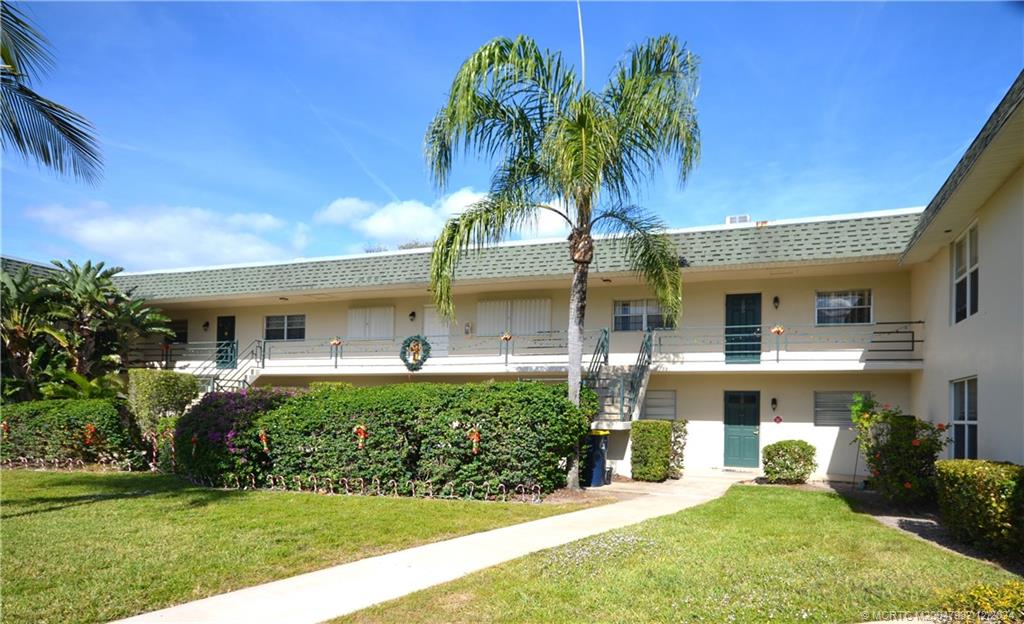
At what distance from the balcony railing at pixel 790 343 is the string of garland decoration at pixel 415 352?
22.1ft

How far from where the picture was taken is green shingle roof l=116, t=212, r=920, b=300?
56.2ft

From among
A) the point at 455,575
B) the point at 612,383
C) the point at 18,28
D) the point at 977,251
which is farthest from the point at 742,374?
the point at 18,28

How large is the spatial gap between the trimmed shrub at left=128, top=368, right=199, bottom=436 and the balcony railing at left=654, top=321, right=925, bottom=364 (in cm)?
1253

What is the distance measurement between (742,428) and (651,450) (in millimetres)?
3526

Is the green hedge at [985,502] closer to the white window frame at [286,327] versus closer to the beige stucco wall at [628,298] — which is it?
the beige stucco wall at [628,298]

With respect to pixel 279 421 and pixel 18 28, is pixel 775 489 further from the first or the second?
pixel 18 28

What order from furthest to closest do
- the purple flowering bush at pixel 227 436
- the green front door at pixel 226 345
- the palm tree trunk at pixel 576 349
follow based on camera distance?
the green front door at pixel 226 345, the purple flowering bush at pixel 227 436, the palm tree trunk at pixel 576 349

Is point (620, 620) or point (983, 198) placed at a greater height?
point (983, 198)

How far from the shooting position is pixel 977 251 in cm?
1216

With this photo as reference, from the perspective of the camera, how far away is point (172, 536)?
980cm

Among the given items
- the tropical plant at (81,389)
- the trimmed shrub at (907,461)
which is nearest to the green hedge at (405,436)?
the trimmed shrub at (907,461)

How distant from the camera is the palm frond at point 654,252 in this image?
15359 millimetres

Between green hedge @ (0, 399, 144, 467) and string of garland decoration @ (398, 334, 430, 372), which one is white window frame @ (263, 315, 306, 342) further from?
green hedge @ (0, 399, 144, 467)

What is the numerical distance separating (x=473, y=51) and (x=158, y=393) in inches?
479
